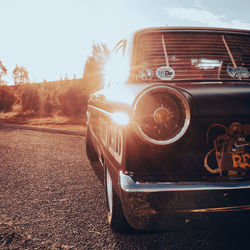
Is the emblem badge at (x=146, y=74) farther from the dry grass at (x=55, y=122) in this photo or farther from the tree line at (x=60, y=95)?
the tree line at (x=60, y=95)

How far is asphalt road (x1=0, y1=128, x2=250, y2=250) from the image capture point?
1.92m

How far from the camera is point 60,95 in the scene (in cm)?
1574

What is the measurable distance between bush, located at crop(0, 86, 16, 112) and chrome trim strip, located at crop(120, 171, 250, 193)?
69.3 ft

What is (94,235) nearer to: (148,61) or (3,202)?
(3,202)

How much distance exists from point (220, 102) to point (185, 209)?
2.21 ft

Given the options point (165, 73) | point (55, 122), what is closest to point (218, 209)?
point (165, 73)

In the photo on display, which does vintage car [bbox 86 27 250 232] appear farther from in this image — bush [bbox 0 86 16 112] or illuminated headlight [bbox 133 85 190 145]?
bush [bbox 0 86 16 112]

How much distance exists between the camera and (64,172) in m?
3.83

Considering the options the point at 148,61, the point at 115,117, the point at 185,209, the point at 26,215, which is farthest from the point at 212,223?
the point at 26,215

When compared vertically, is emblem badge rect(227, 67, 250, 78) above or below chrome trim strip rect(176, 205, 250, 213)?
above

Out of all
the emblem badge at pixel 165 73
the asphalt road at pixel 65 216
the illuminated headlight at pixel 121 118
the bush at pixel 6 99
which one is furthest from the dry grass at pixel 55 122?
the illuminated headlight at pixel 121 118

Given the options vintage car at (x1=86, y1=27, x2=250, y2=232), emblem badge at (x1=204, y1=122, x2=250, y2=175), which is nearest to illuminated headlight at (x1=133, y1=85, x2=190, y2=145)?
vintage car at (x1=86, y1=27, x2=250, y2=232)

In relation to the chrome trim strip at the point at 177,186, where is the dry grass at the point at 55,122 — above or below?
below

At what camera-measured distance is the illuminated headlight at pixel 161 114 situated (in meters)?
1.45
